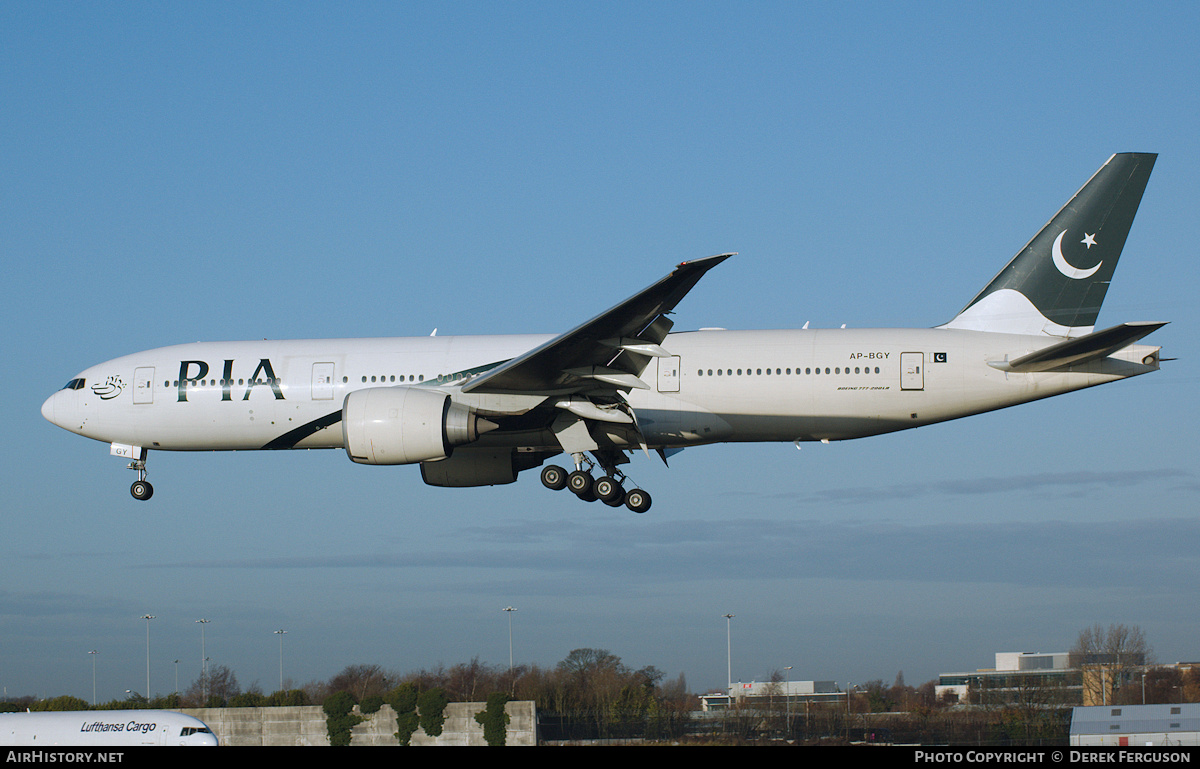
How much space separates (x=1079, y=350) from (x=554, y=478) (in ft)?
33.3

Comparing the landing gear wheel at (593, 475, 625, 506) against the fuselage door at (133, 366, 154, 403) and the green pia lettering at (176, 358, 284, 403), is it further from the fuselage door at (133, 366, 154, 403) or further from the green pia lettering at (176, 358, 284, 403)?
the fuselage door at (133, 366, 154, 403)

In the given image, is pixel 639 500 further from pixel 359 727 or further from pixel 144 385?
pixel 359 727

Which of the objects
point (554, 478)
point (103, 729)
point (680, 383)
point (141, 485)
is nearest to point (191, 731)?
point (103, 729)

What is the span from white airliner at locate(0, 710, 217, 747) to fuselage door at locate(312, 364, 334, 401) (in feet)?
28.9

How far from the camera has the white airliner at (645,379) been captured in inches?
811

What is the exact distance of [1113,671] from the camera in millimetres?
33469

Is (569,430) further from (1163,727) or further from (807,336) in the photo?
(1163,727)

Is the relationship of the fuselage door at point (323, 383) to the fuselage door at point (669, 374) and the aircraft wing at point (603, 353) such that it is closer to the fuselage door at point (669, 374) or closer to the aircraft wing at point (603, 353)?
the aircraft wing at point (603, 353)

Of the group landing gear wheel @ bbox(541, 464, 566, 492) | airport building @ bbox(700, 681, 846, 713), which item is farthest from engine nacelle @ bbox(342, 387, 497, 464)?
airport building @ bbox(700, 681, 846, 713)

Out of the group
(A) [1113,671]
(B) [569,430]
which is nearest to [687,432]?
(B) [569,430]

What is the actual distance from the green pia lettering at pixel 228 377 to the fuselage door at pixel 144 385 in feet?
2.31

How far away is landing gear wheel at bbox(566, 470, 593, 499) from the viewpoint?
895 inches

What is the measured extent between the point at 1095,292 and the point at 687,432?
27.7 feet
